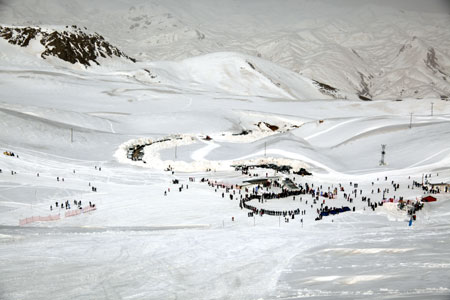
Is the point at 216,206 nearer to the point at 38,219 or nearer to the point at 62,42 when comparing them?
the point at 38,219

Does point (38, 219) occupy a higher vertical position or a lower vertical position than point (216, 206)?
lower

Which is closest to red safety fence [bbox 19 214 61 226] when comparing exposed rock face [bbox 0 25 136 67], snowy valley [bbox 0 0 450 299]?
snowy valley [bbox 0 0 450 299]

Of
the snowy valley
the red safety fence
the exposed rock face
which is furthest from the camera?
the exposed rock face

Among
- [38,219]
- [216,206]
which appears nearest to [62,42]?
[38,219]

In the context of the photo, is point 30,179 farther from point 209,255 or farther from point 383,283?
point 383,283

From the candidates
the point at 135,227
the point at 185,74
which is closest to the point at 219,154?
the point at 135,227

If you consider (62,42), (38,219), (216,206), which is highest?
(62,42)

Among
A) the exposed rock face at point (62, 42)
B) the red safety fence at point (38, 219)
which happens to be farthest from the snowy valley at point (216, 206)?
the exposed rock face at point (62, 42)

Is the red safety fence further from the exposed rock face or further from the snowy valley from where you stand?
the exposed rock face

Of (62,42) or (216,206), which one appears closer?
(216,206)
